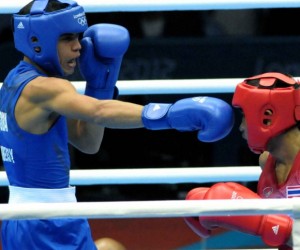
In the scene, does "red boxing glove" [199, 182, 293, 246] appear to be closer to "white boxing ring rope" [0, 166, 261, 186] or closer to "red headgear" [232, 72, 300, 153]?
"red headgear" [232, 72, 300, 153]

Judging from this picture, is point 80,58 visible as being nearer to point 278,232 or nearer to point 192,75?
point 278,232

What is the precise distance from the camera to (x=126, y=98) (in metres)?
4.48

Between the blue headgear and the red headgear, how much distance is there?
1.56ft

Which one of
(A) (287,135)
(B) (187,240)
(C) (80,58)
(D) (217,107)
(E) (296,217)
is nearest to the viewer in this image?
(E) (296,217)

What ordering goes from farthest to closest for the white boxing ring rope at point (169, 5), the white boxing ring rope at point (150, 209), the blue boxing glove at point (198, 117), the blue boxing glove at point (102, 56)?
the white boxing ring rope at point (169, 5) → the blue boxing glove at point (102, 56) → the blue boxing glove at point (198, 117) → the white boxing ring rope at point (150, 209)

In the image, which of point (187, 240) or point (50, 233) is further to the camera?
point (187, 240)

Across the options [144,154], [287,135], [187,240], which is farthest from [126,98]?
[287,135]

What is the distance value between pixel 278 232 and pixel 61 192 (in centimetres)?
61

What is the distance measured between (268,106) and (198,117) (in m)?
0.23

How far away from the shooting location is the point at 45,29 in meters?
2.84

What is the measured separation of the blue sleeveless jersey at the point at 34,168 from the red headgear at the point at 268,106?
1.66 ft

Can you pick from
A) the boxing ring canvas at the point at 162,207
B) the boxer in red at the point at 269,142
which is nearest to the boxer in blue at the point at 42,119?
the boxing ring canvas at the point at 162,207

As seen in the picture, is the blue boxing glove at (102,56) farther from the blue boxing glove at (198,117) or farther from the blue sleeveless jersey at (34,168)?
the blue boxing glove at (198,117)

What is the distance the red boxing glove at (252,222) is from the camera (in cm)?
266
